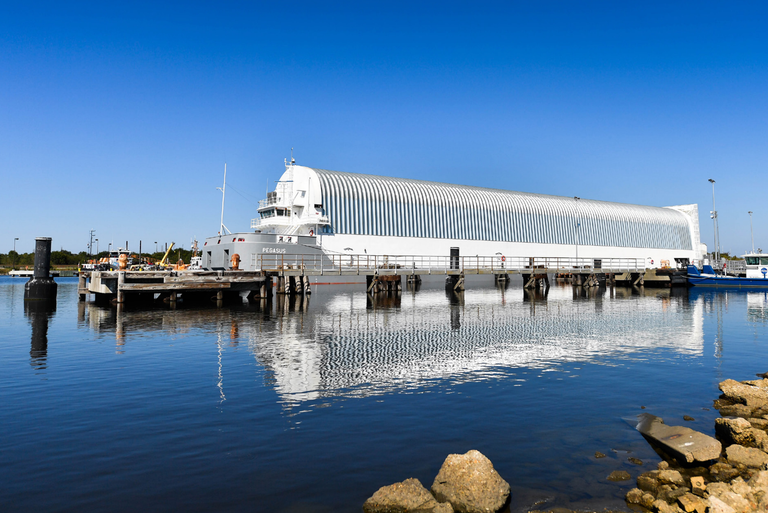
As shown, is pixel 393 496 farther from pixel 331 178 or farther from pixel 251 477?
pixel 331 178

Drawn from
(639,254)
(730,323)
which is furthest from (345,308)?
(639,254)

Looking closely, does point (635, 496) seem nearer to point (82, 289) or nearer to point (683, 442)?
point (683, 442)

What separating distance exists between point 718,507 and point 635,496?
0.96 m

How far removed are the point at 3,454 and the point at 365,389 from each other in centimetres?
659

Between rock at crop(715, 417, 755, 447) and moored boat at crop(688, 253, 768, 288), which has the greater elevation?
moored boat at crop(688, 253, 768, 288)

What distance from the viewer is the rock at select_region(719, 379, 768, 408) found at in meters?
10.3

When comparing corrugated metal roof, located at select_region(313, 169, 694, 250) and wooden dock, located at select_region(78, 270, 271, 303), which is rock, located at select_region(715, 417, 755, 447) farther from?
corrugated metal roof, located at select_region(313, 169, 694, 250)

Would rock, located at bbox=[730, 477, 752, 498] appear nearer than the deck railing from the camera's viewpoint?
Yes

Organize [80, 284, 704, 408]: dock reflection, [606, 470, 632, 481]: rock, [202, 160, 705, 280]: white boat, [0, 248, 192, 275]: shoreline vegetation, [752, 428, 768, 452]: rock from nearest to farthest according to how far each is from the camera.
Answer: [606, 470, 632, 481]: rock
[752, 428, 768, 452]: rock
[80, 284, 704, 408]: dock reflection
[202, 160, 705, 280]: white boat
[0, 248, 192, 275]: shoreline vegetation

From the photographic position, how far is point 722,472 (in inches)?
282

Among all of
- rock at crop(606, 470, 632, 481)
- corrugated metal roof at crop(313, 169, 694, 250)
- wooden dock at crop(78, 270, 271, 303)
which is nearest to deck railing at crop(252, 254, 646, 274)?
wooden dock at crop(78, 270, 271, 303)

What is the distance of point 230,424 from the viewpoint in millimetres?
9008

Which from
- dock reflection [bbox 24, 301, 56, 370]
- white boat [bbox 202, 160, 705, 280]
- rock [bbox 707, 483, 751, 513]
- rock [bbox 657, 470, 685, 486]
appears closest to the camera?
rock [bbox 707, 483, 751, 513]

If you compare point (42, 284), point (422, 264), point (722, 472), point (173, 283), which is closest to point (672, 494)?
point (722, 472)
